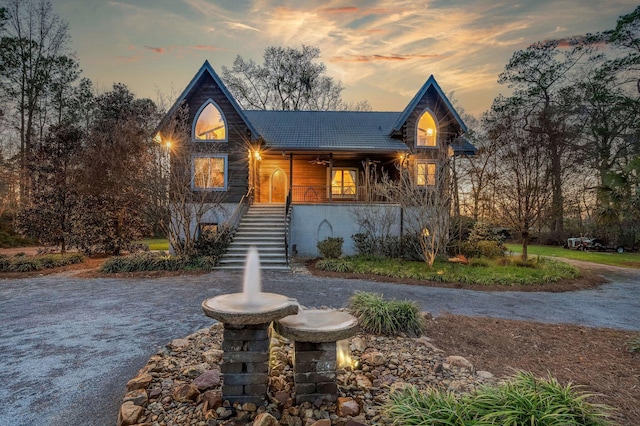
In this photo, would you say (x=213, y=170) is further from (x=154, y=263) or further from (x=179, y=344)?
(x=179, y=344)

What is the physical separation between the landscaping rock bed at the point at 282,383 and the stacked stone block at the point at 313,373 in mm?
70

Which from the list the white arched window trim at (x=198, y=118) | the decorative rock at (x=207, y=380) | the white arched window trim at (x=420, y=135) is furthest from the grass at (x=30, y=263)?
the white arched window trim at (x=420, y=135)

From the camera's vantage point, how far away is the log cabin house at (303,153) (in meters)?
14.9

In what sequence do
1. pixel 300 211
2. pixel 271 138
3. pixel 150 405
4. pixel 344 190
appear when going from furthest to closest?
pixel 344 190, pixel 271 138, pixel 300 211, pixel 150 405

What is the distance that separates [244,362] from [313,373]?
60 cm

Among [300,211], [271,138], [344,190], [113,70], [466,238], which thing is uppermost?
[113,70]

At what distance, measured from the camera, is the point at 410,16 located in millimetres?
10664

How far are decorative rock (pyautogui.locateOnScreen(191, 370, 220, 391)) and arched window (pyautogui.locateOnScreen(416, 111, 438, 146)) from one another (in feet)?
54.5

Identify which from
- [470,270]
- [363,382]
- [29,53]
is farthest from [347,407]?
[29,53]

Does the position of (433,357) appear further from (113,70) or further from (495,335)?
(113,70)

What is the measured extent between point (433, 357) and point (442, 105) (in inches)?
649

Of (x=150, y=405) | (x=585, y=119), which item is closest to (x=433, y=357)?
(x=150, y=405)

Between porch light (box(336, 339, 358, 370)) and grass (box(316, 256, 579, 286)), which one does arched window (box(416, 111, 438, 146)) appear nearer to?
grass (box(316, 256, 579, 286))

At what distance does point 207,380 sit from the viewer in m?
3.09
